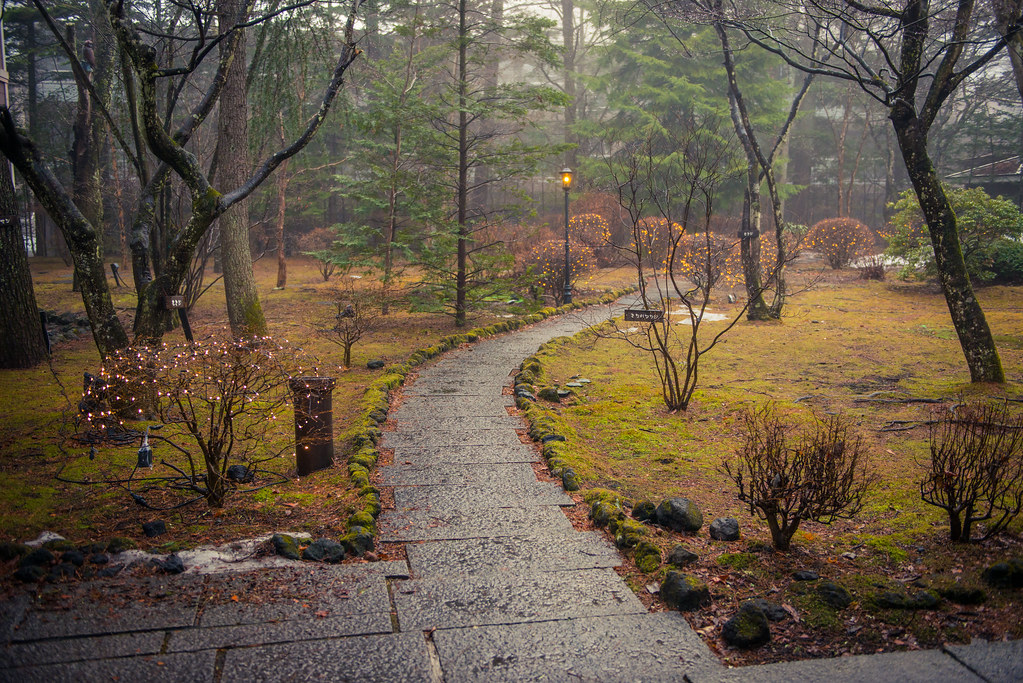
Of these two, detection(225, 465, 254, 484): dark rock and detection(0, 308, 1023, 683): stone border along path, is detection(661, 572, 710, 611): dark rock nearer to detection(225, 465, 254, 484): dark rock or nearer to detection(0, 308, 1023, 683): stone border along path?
detection(0, 308, 1023, 683): stone border along path

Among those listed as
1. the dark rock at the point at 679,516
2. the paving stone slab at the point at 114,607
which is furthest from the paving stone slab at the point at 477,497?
the paving stone slab at the point at 114,607

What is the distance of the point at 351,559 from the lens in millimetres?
4641

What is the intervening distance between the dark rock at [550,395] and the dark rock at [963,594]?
5.50 meters

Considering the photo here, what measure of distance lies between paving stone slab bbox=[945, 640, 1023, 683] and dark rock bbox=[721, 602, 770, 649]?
86cm

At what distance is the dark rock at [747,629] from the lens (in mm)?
3684

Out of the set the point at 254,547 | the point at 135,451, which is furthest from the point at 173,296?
the point at 254,547

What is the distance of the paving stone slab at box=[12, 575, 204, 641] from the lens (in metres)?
3.49

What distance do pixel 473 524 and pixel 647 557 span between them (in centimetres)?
133

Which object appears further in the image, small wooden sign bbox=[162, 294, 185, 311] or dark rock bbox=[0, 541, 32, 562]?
small wooden sign bbox=[162, 294, 185, 311]

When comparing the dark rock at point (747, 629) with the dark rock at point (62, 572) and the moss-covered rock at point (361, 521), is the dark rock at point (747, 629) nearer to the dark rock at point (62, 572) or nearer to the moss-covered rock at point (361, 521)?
the moss-covered rock at point (361, 521)

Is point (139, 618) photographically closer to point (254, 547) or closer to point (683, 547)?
point (254, 547)

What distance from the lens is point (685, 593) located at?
13.3 ft

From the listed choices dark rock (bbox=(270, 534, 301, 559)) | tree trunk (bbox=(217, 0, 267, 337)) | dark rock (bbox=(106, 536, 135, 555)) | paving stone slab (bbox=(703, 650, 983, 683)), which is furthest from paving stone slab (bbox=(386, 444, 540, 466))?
tree trunk (bbox=(217, 0, 267, 337))

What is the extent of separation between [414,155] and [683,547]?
12184mm
